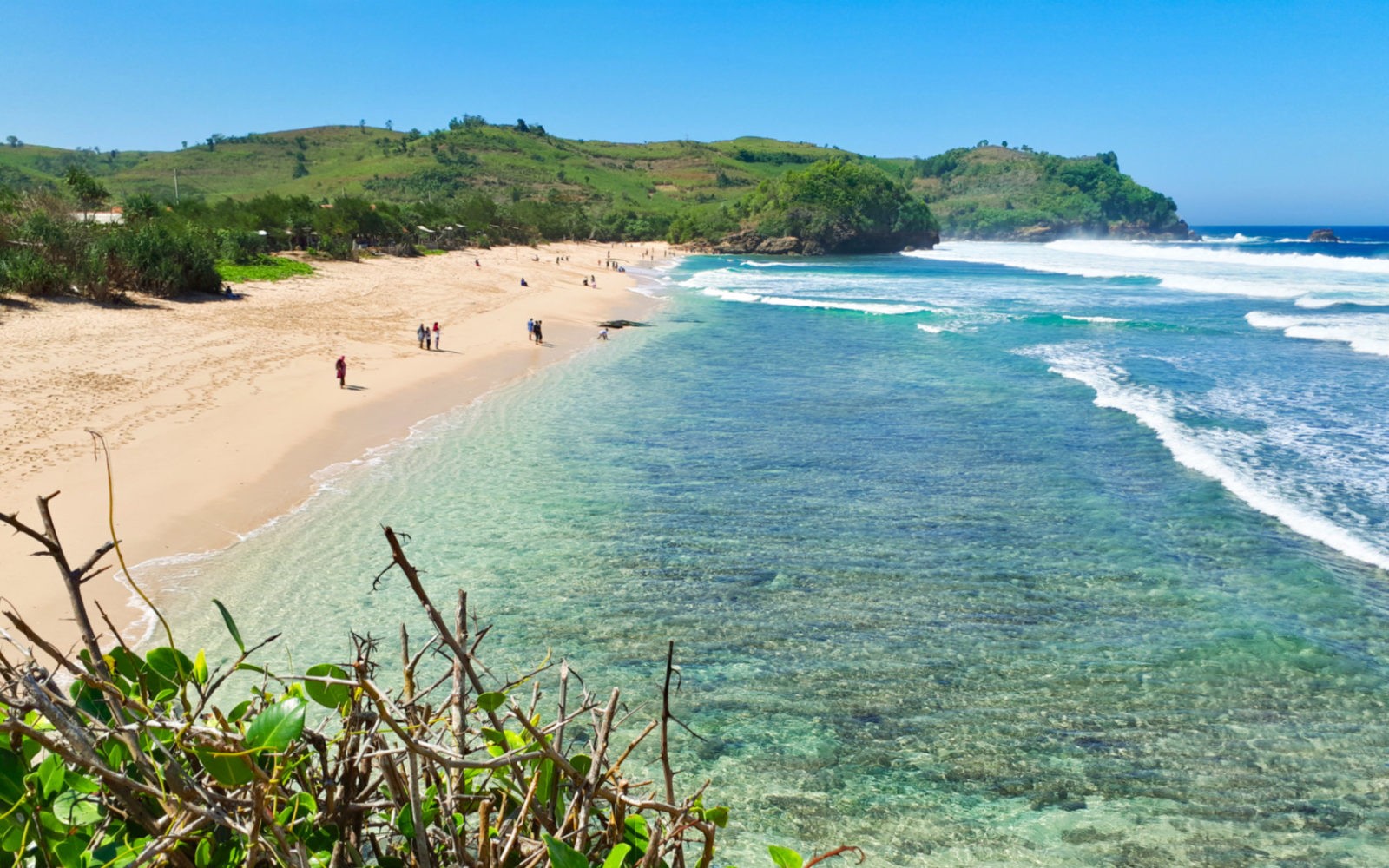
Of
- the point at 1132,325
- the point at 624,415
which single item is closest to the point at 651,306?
the point at 1132,325

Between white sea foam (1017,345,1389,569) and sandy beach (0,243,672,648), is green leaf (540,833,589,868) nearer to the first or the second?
sandy beach (0,243,672,648)

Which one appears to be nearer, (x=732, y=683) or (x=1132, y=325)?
(x=732, y=683)

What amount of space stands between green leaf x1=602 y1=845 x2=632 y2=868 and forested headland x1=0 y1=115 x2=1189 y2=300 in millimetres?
28119

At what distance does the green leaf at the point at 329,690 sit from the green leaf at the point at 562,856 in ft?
2.23

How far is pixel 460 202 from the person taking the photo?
4085 inches

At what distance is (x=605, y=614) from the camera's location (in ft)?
31.1

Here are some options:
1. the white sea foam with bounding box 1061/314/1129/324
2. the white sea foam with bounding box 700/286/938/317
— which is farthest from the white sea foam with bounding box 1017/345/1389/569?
the white sea foam with bounding box 700/286/938/317

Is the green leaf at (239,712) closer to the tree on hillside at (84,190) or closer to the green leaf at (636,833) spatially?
the green leaf at (636,833)

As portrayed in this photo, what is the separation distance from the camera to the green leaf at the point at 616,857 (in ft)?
7.48

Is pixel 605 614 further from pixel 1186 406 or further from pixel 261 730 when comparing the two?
pixel 1186 406

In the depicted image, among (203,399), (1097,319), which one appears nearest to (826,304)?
(1097,319)

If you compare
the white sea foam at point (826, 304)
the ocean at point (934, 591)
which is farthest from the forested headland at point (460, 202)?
the white sea foam at point (826, 304)

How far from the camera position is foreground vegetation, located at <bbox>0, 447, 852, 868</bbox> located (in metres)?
2.12

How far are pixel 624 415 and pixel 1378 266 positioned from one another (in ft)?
246
